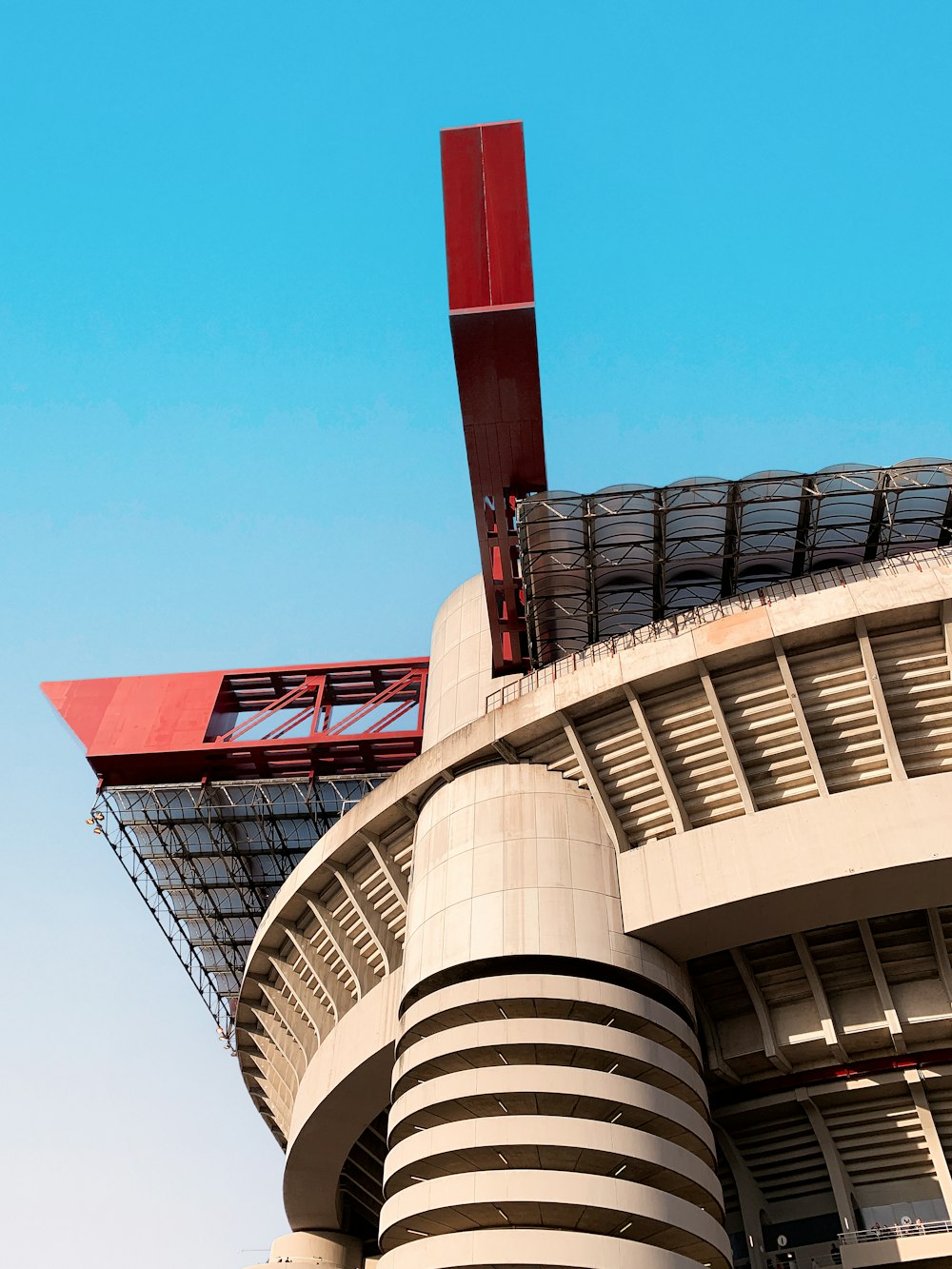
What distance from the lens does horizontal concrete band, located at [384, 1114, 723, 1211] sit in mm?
21734

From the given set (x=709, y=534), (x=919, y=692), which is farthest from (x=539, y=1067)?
(x=709, y=534)

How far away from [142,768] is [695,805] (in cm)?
2513

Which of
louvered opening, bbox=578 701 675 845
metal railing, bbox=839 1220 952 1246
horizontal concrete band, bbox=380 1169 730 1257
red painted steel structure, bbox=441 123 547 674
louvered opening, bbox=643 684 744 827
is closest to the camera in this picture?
horizontal concrete band, bbox=380 1169 730 1257

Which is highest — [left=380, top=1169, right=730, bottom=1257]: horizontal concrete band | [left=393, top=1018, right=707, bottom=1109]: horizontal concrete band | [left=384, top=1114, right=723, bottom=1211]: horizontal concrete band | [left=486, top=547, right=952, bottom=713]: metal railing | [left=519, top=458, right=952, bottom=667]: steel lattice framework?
[left=519, top=458, right=952, bottom=667]: steel lattice framework

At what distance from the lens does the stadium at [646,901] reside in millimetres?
22781

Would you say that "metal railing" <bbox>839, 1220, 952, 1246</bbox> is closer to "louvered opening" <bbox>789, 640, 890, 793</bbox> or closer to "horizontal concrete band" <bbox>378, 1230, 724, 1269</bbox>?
"horizontal concrete band" <bbox>378, 1230, 724, 1269</bbox>

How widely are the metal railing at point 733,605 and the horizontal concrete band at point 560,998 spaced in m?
7.48

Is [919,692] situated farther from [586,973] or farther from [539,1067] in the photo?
[539,1067]

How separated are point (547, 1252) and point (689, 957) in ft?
25.4

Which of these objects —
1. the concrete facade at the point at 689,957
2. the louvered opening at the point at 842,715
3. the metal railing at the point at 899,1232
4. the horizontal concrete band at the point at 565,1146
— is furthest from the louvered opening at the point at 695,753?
the metal railing at the point at 899,1232

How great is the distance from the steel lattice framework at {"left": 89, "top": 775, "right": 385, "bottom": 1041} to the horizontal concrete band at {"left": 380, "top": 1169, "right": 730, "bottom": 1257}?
2192cm

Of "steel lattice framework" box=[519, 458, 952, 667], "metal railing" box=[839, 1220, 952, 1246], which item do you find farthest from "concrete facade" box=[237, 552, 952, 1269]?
"steel lattice framework" box=[519, 458, 952, 667]

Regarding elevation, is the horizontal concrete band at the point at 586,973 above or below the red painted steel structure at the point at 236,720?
below

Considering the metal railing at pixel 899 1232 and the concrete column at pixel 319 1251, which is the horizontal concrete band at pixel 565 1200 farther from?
the concrete column at pixel 319 1251
